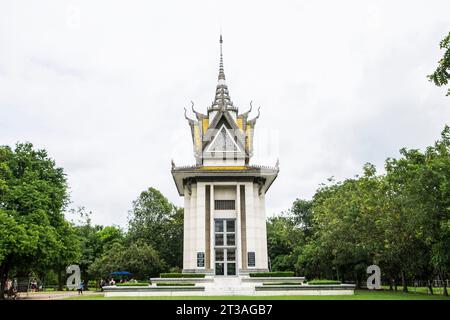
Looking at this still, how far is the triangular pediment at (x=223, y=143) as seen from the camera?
43.5 metres

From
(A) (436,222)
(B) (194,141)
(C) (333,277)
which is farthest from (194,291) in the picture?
(C) (333,277)

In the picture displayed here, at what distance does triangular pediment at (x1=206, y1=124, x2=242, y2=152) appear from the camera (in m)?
43.5

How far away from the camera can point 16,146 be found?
109 feet

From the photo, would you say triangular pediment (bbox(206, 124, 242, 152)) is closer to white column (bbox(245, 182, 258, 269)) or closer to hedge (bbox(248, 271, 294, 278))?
white column (bbox(245, 182, 258, 269))

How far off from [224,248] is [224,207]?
12.0 feet

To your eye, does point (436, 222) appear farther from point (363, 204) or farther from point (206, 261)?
point (206, 261)

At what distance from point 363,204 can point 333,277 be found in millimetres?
25808

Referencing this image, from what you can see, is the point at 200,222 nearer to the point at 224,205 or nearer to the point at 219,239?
the point at 219,239

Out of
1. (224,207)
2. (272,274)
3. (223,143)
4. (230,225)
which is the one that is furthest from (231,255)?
(223,143)

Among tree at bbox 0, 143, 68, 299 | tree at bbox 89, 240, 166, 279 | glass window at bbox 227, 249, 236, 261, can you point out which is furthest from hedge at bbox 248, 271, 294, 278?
tree at bbox 89, 240, 166, 279

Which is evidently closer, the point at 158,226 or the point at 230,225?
the point at 230,225

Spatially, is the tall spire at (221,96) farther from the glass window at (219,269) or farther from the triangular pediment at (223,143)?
the glass window at (219,269)

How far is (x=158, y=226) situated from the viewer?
5884 cm

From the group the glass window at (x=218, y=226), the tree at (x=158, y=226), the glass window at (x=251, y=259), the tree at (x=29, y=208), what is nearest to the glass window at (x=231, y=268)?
the glass window at (x=251, y=259)
